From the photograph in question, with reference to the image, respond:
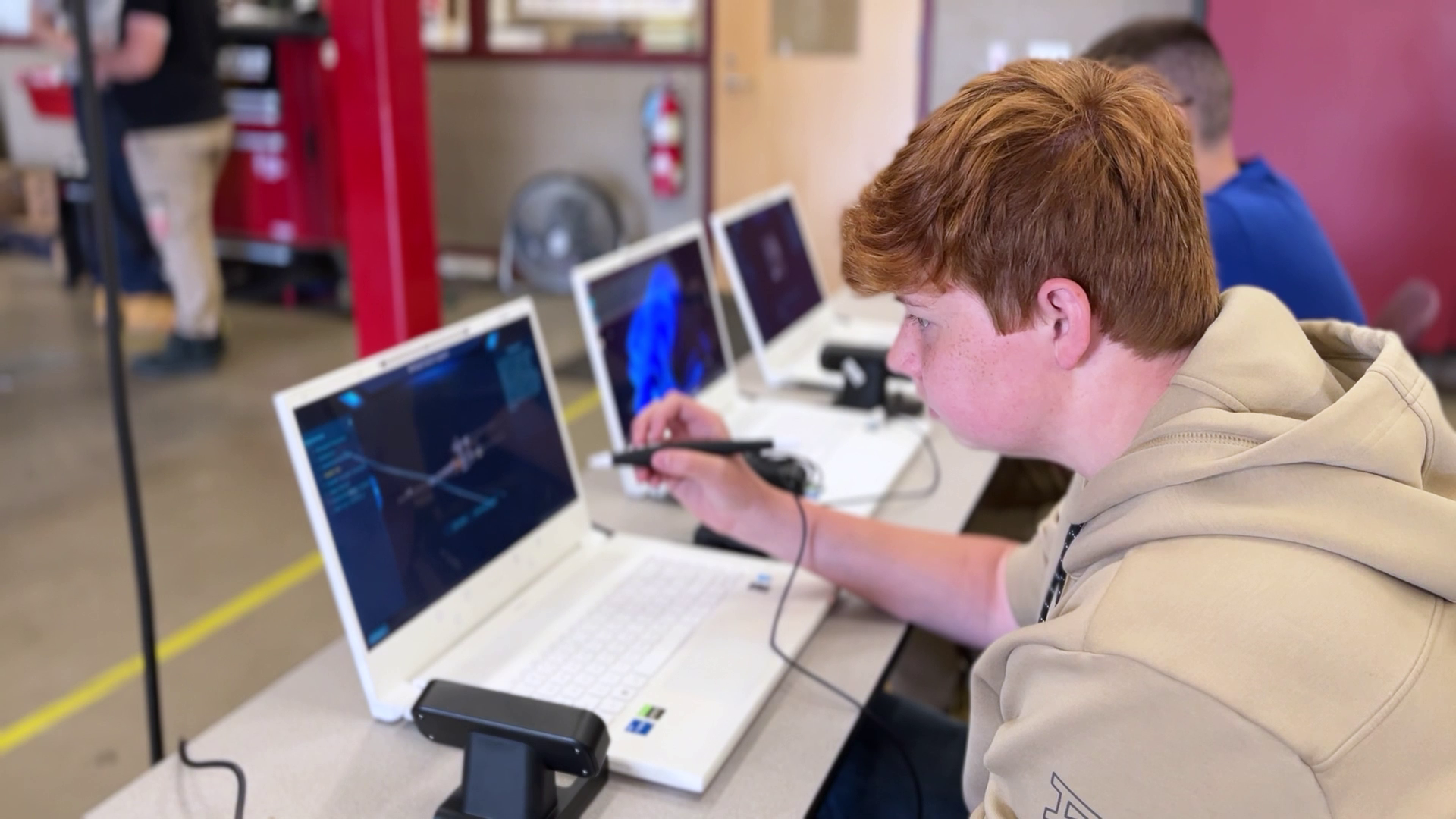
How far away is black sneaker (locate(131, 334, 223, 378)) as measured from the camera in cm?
455

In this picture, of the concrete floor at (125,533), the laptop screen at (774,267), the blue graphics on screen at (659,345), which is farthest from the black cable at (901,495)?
the concrete floor at (125,533)

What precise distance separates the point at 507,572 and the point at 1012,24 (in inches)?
162

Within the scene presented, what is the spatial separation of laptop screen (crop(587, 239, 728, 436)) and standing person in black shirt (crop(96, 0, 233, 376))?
9.30 feet

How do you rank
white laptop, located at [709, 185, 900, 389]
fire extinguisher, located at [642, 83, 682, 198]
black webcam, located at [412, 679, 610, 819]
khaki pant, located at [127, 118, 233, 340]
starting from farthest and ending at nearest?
1. fire extinguisher, located at [642, 83, 682, 198]
2. khaki pant, located at [127, 118, 233, 340]
3. white laptop, located at [709, 185, 900, 389]
4. black webcam, located at [412, 679, 610, 819]

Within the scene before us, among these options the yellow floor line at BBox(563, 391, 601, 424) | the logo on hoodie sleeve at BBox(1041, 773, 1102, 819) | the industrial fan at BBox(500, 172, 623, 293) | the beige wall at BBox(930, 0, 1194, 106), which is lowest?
the yellow floor line at BBox(563, 391, 601, 424)

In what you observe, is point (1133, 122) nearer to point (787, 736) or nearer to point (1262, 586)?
point (1262, 586)

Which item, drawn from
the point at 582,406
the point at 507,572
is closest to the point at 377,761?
the point at 507,572

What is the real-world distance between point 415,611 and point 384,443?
0.61 feet

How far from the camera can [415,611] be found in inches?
49.2

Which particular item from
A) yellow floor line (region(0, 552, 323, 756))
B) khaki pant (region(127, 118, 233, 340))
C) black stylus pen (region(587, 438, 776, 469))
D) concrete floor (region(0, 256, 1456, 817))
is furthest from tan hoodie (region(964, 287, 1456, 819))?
khaki pant (region(127, 118, 233, 340))

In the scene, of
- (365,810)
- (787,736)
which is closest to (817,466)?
(787,736)

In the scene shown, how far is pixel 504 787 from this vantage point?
1.03m

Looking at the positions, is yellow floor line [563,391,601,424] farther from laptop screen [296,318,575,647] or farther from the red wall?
the red wall

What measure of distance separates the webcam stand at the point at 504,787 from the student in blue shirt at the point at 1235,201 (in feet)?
4.68
